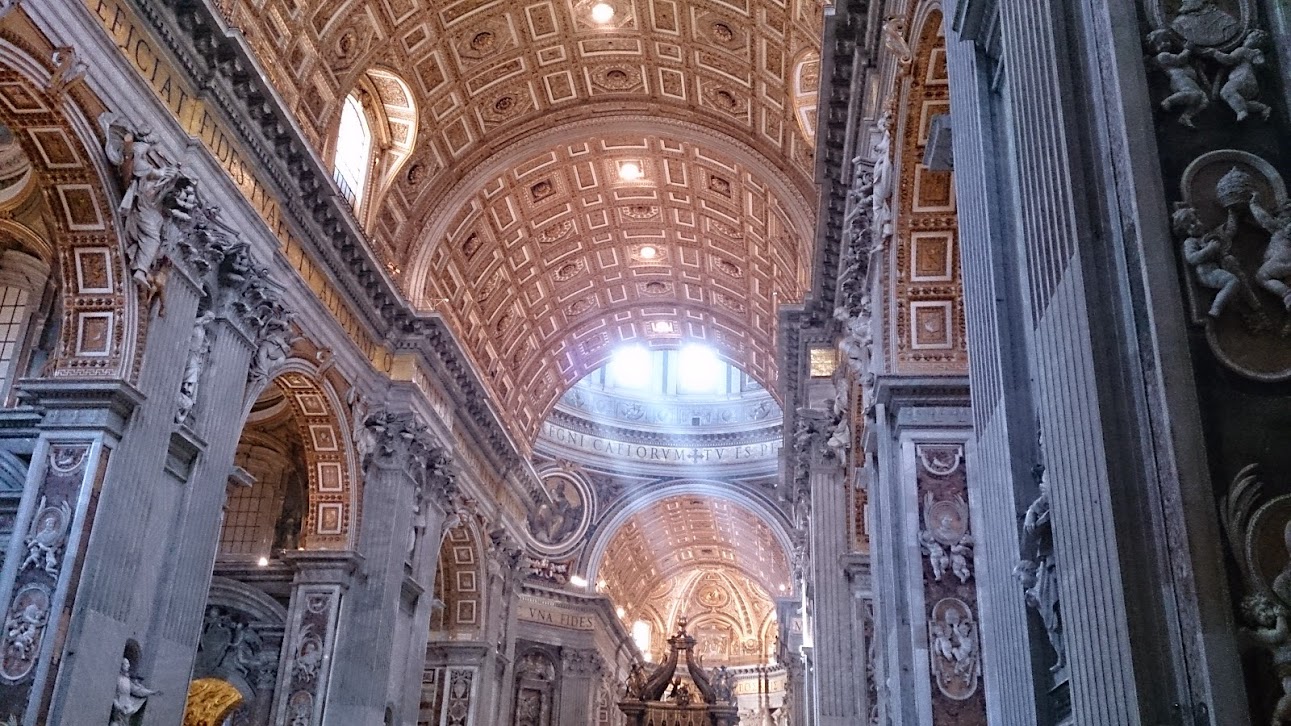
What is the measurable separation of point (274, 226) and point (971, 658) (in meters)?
10.3

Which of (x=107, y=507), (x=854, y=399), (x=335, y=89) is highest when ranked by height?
(x=335, y=89)

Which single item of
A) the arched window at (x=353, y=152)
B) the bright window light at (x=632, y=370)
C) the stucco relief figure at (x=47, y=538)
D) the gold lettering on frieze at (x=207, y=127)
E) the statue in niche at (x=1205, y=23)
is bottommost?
the stucco relief figure at (x=47, y=538)

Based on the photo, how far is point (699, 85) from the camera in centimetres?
1967

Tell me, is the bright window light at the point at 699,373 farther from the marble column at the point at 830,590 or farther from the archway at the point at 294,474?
the marble column at the point at 830,590

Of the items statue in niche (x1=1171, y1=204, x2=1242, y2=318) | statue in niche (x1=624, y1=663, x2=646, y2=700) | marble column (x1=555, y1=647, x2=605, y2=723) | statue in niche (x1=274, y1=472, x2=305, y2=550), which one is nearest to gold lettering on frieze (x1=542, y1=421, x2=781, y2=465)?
marble column (x1=555, y1=647, x2=605, y2=723)

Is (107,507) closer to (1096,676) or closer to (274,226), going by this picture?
(274,226)

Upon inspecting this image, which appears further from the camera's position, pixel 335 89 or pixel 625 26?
pixel 625 26

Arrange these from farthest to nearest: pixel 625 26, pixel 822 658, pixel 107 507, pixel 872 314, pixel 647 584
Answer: pixel 647 584 → pixel 625 26 → pixel 822 658 → pixel 872 314 → pixel 107 507

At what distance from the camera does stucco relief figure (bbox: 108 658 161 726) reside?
10.7 metres

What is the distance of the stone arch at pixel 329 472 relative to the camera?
56.0 ft

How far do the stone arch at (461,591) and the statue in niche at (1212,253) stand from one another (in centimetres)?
2117

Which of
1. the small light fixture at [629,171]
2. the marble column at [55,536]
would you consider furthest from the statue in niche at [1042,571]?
the small light fixture at [629,171]

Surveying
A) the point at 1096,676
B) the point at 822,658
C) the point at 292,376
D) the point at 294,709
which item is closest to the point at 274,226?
the point at 292,376

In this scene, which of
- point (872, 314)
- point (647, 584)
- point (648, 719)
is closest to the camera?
point (872, 314)
